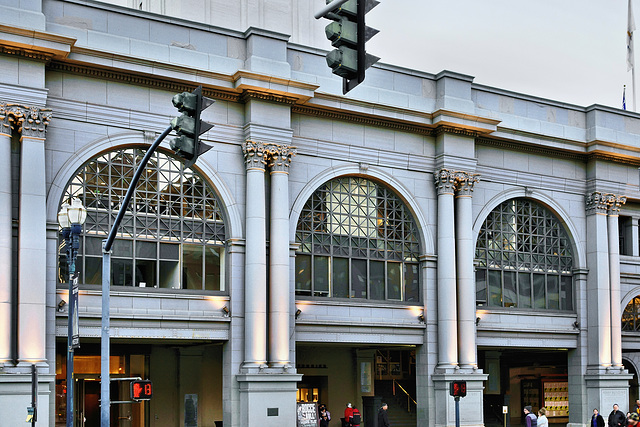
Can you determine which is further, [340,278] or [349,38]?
[340,278]

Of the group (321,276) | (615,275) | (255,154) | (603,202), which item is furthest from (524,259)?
(255,154)

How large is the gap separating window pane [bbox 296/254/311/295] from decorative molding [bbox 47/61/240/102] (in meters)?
6.10

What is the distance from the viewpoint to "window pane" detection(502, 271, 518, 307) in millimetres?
35156

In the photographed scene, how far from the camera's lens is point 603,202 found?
37.2 meters

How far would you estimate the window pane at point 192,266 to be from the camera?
28.4 metres

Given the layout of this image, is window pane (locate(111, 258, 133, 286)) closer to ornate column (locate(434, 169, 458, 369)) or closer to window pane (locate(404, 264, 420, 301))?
window pane (locate(404, 264, 420, 301))

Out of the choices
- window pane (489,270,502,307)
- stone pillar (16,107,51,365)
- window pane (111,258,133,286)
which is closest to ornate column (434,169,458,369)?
window pane (489,270,502,307)

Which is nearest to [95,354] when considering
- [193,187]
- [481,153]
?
[193,187]

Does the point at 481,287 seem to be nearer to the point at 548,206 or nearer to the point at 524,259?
the point at 524,259

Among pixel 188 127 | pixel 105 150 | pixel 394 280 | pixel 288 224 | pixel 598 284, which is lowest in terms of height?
pixel 598 284

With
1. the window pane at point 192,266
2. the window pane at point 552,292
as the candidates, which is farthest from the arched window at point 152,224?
the window pane at point 552,292

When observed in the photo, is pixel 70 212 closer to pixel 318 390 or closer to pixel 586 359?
pixel 318 390

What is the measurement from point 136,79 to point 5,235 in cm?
666

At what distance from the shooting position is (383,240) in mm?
32594
